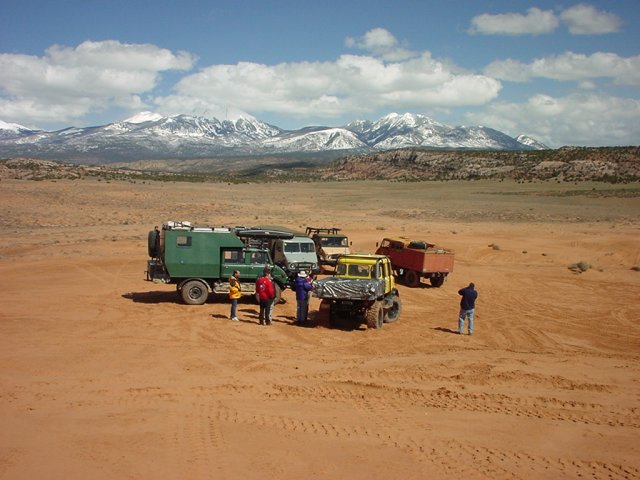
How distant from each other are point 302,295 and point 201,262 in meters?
4.08

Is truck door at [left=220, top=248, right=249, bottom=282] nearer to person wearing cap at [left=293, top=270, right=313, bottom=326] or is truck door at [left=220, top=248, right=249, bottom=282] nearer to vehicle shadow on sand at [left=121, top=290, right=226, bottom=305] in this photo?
vehicle shadow on sand at [left=121, top=290, right=226, bottom=305]

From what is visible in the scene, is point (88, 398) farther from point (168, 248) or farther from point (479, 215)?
point (479, 215)

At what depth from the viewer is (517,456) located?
8078mm

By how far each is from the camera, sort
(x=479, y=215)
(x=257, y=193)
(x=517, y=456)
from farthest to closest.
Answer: (x=257, y=193) → (x=479, y=215) → (x=517, y=456)

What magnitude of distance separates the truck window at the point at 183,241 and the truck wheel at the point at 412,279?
10.0m

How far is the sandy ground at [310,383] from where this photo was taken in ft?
25.5

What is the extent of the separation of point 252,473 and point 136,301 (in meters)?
12.5

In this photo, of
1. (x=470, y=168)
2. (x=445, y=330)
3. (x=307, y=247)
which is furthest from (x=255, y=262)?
(x=470, y=168)

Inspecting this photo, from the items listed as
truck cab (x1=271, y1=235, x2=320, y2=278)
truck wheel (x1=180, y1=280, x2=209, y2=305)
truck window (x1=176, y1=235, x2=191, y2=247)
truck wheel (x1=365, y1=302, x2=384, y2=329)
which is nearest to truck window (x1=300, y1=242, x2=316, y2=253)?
truck cab (x1=271, y1=235, x2=320, y2=278)

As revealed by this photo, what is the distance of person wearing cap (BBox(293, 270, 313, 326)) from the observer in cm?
1587

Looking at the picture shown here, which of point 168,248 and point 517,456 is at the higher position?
point 168,248

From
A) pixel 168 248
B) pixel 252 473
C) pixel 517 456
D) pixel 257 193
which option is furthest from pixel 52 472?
pixel 257 193

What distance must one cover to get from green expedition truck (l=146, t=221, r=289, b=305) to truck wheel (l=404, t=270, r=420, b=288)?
7.37 metres

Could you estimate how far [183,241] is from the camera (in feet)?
60.2
